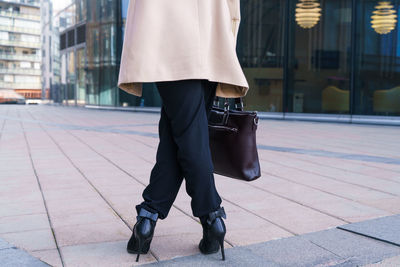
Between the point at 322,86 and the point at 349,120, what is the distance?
134 cm

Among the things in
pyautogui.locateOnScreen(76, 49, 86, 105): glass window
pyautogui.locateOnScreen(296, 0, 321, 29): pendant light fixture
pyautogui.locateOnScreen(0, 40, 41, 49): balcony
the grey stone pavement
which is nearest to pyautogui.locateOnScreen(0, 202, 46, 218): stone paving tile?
the grey stone pavement

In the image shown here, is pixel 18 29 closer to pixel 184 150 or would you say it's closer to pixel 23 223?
pixel 23 223

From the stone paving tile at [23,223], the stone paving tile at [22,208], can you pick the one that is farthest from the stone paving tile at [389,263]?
the stone paving tile at [22,208]

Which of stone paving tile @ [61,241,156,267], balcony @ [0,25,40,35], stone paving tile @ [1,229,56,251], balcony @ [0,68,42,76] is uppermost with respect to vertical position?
balcony @ [0,25,40,35]

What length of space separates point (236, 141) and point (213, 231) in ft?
1.47

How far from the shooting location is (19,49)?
84.3m

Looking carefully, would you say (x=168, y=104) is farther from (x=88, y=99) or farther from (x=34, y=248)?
(x=88, y=99)

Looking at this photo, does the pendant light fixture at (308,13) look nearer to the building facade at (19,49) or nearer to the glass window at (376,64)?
the glass window at (376,64)

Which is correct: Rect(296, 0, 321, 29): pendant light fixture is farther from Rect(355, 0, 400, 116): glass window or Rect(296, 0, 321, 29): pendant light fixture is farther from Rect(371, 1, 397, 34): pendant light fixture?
Rect(371, 1, 397, 34): pendant light fixture

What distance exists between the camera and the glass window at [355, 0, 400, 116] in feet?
40.3

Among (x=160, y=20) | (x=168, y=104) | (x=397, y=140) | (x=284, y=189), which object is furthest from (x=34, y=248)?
(x=397, y=140)

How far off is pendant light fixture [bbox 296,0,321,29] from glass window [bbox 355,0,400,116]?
48.8 inches

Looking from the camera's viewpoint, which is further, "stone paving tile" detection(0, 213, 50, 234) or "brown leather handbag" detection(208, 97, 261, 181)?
"stone paving tile" detection(0, 213, 50, 234)

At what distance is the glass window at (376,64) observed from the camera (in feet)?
40.3
